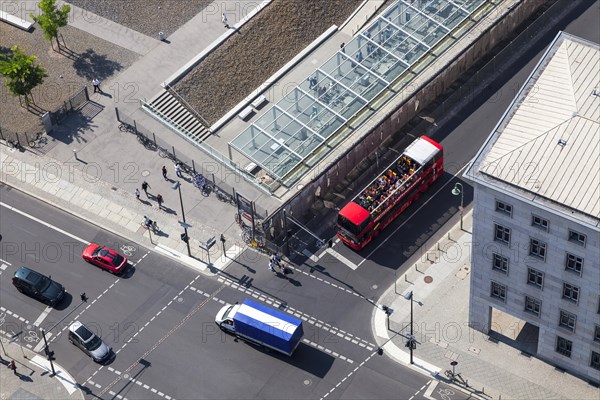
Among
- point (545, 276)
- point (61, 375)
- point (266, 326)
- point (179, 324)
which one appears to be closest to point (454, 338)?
point (545, 276)

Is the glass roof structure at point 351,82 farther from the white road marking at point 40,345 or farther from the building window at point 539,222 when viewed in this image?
the building window at point 539,222

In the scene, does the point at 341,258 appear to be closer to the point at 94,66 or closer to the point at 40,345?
the point at 40,345

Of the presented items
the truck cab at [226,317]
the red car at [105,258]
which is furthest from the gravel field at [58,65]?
the truck cab at [226,317]

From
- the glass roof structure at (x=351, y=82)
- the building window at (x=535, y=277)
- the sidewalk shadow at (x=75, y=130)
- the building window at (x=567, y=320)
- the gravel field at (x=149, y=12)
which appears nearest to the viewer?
the building window at (x=535, y=277)

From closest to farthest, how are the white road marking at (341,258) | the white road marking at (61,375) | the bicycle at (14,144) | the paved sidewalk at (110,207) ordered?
1. the white road marking at (61,375)
2. the white road marking at (341,258)
3. the paved sidewalk at (110,207)
4. the bicycle at (14,144)

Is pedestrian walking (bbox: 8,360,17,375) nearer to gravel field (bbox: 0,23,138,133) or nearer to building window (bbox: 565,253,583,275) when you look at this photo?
gravel field (bbox: 0,23,138,133)

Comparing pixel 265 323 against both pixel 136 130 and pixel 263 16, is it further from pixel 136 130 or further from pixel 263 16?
pixel 263 16
